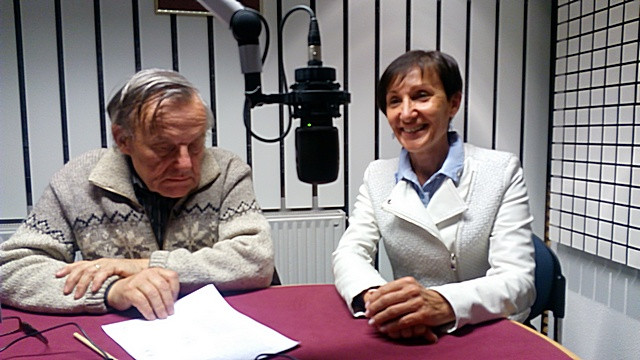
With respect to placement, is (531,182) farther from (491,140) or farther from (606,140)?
(606,140)

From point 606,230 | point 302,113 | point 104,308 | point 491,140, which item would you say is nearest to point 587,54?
point 491,140

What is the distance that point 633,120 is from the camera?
75.5 inches

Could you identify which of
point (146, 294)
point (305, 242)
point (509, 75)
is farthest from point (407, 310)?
point (509, 75)

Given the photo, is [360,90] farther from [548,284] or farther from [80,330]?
[80,330]

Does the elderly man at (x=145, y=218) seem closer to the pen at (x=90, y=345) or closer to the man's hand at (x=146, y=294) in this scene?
the man's hand at (x=146, y=294)

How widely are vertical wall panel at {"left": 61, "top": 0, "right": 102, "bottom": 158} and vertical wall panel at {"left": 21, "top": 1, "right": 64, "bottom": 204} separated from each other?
49 millimetres

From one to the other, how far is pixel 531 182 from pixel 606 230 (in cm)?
56

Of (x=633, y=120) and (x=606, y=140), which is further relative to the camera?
(x=606, y=140)

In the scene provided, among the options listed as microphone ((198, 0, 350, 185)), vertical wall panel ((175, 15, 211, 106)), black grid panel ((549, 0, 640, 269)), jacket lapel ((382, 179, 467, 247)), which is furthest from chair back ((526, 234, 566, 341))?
vertical wall panel ((175, 15, 211, 106))

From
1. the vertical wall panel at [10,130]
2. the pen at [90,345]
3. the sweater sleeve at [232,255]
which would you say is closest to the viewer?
the pen at [90,345]

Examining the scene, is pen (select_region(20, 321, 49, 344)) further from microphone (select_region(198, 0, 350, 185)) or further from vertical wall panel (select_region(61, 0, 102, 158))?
vertical wall panel (select_region(61, 0, 102, 158))

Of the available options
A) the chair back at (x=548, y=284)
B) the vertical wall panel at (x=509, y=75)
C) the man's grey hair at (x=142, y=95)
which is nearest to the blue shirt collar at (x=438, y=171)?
the chair back at (x=548, y=284)

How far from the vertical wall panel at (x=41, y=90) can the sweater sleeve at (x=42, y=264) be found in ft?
3.09

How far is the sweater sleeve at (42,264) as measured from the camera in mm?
1089
